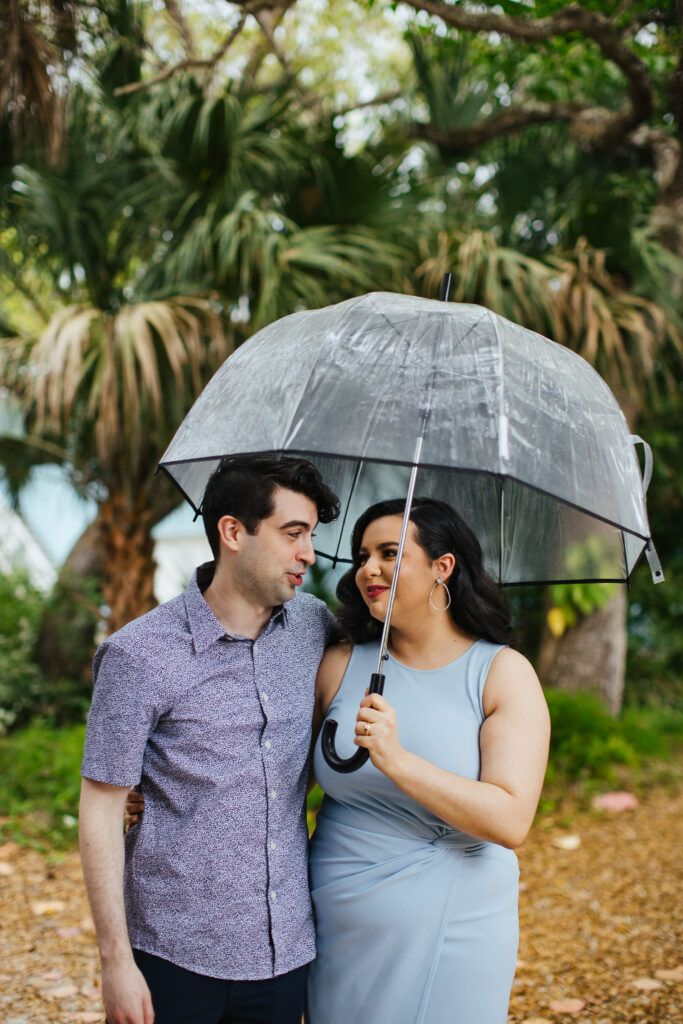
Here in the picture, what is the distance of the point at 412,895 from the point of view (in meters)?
2.08

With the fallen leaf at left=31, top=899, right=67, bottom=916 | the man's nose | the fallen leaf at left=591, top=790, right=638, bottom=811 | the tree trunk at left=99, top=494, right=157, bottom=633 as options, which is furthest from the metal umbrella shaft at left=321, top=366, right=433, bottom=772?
the fallen leaf at left=591, top=790, right=638, bottom=811

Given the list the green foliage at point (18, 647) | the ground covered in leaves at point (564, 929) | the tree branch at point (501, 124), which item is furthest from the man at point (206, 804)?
the tree branch at point (501, 124)

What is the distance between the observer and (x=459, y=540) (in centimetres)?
238

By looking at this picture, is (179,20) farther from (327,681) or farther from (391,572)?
(327,681)

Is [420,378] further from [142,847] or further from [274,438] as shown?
[142,847]

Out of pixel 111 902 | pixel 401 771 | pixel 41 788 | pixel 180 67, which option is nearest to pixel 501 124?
pixel 180 67

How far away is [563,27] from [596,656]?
4620 mm

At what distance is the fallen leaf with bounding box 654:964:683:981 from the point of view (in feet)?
12.3

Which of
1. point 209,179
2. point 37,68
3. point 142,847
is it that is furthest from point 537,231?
point 142,847

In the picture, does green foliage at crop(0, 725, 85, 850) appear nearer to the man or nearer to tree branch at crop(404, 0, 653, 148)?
the man

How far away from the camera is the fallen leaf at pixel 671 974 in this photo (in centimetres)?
376

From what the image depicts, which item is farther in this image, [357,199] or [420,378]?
[357,199]

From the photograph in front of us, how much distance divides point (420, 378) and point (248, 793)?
1.01 m

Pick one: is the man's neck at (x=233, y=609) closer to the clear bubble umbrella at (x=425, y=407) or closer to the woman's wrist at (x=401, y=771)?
the clear bubble umbrella at (x=425, y=407)
